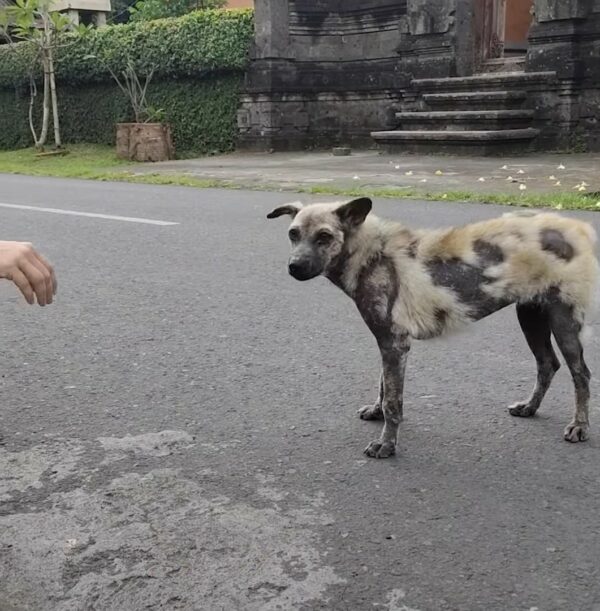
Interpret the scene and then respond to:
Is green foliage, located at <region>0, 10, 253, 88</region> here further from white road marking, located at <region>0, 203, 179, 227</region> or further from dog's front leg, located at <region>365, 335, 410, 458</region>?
dog's front leg, located at <region>365, 335, 410, 458</region>

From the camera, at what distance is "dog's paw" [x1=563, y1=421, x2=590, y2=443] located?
11.2ft

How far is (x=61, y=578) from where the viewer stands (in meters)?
2.48

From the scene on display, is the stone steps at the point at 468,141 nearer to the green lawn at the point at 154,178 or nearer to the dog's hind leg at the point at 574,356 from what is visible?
the green lawn at the point at 154,178

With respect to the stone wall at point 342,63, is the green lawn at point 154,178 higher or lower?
lower

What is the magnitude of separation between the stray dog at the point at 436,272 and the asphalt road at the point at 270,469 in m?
0.39

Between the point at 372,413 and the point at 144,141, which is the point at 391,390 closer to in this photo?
the point at 372,413

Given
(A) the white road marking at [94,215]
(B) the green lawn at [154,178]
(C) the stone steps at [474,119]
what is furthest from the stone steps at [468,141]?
(A) the white road marking at [94,215]

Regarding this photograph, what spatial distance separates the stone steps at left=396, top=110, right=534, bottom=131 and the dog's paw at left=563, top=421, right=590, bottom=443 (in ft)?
43.2

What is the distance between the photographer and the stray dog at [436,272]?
10.6 feet

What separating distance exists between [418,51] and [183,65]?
6152 millimetres

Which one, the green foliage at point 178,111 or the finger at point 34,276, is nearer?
the finger at point 34,276

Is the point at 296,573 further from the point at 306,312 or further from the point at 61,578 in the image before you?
the point at 306,312

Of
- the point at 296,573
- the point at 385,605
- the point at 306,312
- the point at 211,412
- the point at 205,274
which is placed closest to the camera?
the point at 385,605

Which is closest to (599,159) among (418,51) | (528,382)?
(418,51)
